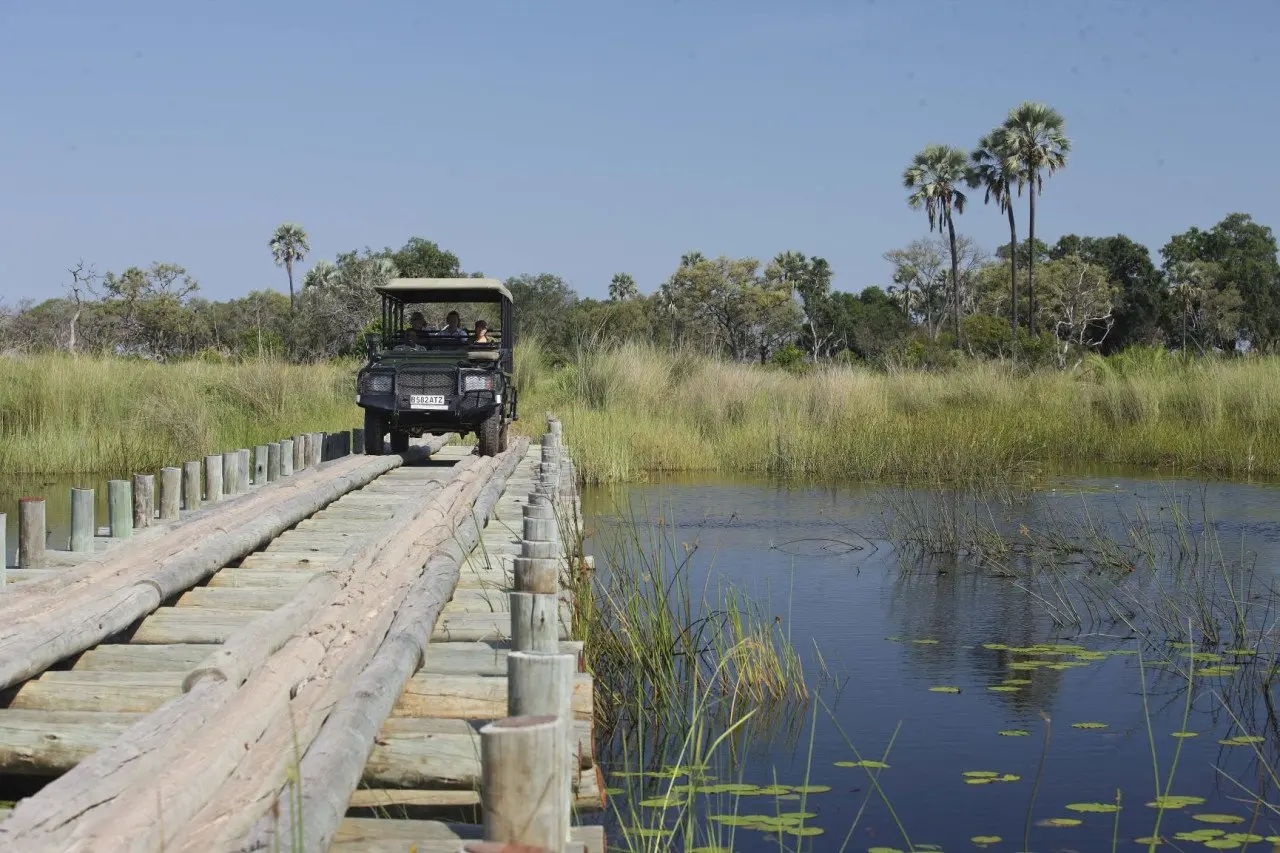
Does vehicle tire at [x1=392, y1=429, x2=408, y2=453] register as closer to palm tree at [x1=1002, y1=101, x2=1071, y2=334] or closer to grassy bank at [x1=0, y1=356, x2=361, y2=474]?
grassy bank at [x1=0, y1=356, x2=361, y2=474]

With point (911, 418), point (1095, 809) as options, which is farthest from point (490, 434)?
point (1095, 809)

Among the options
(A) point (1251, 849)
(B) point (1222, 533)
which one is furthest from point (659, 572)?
(B) point (1222, 533)

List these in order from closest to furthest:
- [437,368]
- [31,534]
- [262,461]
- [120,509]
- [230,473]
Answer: [31,534]
[120,509]
[230,473]
[262,461]
[437,368]

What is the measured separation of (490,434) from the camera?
1355cm

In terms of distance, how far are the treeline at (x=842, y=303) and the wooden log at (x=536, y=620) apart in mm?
37928

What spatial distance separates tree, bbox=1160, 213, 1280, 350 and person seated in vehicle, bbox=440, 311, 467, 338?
43.4m

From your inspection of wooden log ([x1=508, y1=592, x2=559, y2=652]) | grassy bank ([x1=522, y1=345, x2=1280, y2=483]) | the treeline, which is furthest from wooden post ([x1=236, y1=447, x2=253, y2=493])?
the treeline

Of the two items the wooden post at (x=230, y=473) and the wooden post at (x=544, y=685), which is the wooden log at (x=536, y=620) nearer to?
the wooden post at (x=544, y=685)

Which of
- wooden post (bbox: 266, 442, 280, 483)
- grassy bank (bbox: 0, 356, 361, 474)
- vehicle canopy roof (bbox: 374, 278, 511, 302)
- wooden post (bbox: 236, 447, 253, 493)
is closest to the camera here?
wooden post (bbox: 236, 447, 253, 493)

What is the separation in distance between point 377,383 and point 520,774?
10528 mm

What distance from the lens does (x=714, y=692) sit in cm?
668

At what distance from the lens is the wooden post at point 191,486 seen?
371 inches

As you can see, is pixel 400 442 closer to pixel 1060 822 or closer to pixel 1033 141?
pixel 1060 822

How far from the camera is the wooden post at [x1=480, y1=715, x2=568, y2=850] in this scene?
280 cm
